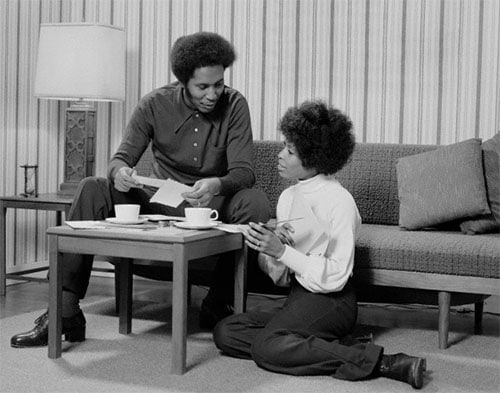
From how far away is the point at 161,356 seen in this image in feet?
8.54

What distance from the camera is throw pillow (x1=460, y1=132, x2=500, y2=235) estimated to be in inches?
120

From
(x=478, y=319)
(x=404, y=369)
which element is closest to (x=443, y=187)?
(x=478, y=319)

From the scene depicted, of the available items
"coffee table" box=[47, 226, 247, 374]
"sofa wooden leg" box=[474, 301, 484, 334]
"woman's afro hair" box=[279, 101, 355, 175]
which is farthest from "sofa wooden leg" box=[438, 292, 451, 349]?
"coffee table" box=[47, 226, 247, 374]

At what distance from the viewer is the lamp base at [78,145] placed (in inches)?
156

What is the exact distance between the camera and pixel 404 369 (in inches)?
89.7

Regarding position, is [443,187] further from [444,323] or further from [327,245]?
[327,245]

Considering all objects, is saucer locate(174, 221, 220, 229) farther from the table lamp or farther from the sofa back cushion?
the table lamp

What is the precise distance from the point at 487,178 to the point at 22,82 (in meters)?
2.58

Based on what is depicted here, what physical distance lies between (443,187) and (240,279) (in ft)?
3.16

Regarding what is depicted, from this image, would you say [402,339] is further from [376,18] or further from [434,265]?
[376,18]

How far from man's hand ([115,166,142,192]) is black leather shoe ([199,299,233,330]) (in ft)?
1.83

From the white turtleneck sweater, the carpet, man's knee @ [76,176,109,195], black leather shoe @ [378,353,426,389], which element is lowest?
the carpet

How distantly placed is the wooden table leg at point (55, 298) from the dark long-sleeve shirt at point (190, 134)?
71 cm

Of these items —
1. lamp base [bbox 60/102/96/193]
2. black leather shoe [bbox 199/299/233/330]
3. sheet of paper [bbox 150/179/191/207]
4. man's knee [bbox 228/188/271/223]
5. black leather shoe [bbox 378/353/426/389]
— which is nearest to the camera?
black leather shoe [bbox 378/353/426/389]
